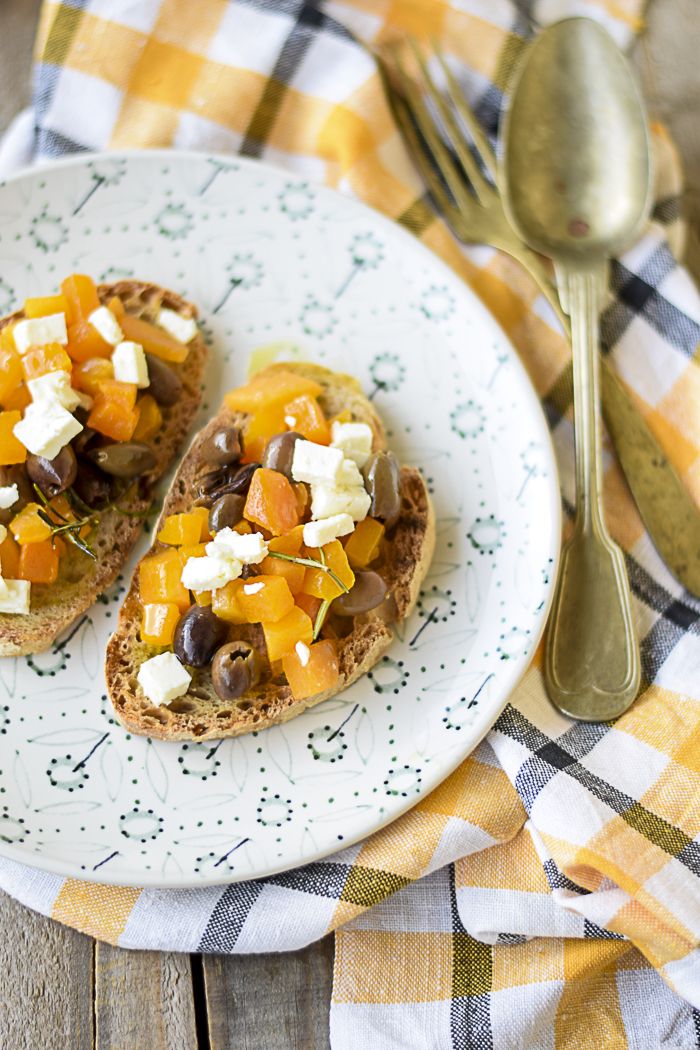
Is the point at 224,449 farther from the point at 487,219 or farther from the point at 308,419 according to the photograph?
the point at 487,219

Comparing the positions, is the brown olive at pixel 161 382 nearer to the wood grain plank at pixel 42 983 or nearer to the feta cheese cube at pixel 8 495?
the feta cheese cube at pixel 8 495

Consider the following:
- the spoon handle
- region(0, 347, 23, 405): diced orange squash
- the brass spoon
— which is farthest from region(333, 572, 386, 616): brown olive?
the brass spoon

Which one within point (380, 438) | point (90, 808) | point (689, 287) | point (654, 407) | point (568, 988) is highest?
point (689, 287)

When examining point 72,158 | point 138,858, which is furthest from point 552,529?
point 72,158

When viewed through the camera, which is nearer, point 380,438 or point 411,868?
point 411,868

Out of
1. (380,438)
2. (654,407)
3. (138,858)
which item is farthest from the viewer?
(654,407)

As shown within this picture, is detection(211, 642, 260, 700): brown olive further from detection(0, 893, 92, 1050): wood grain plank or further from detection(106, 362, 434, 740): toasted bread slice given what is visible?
detection(0, 893, 92, 1050): wood grain plank

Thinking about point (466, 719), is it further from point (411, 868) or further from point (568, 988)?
point (568, 988)
